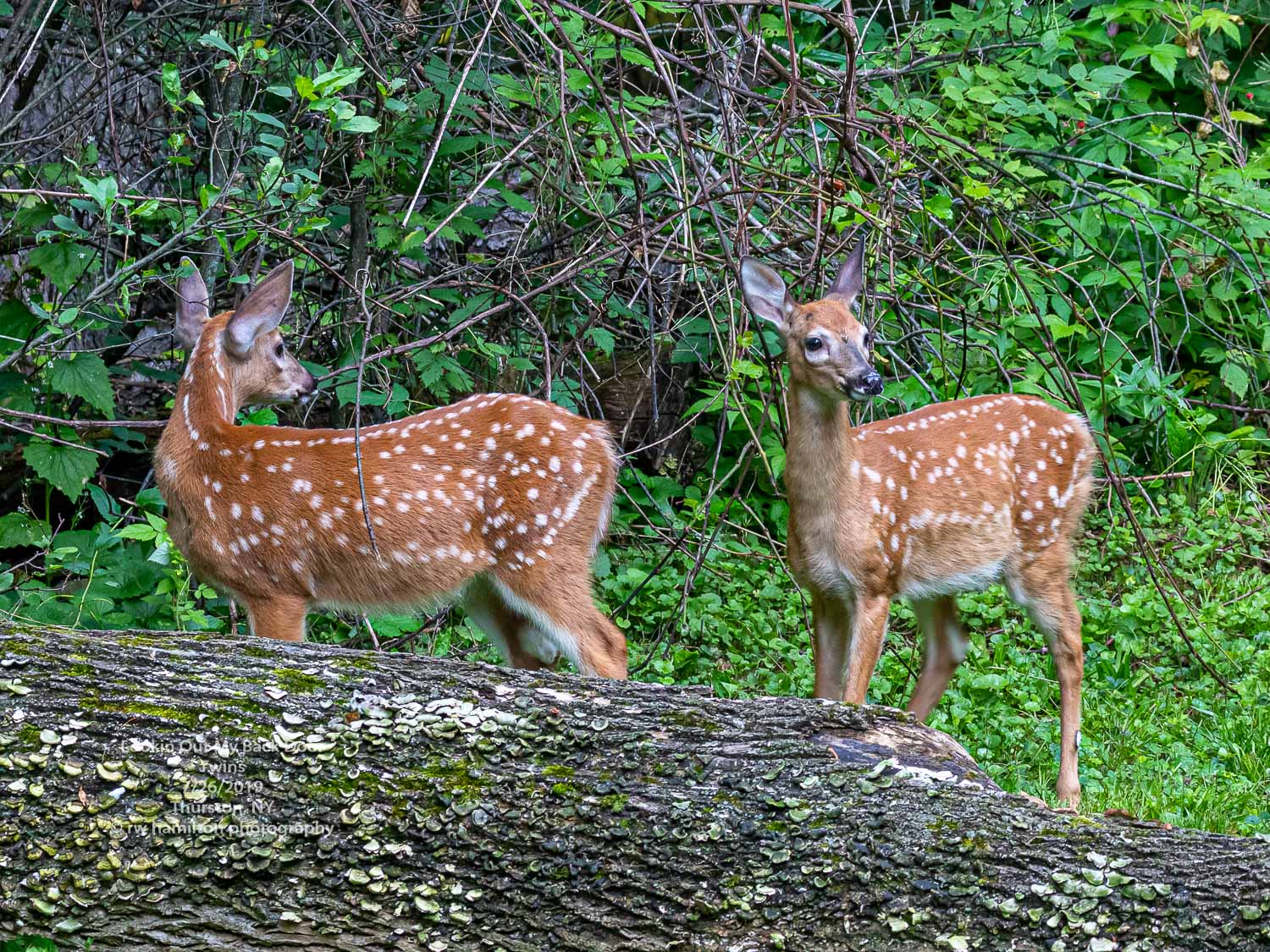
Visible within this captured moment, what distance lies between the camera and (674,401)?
8070 millimetres

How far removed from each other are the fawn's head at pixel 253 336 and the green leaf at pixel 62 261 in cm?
39

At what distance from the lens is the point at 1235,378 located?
7.86 meters

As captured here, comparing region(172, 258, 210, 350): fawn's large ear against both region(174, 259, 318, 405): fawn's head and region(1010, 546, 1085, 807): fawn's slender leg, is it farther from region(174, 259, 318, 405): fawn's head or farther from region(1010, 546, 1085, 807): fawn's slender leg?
region(1010, 546, 1085, 807): fawn's slender leg

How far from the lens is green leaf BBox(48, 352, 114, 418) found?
584cm

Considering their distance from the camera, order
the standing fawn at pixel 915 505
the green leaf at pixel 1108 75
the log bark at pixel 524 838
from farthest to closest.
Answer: the green leaf at pixel 1108 75, the standing fawn at pixel 915 505, the log bark at pixel 524 838

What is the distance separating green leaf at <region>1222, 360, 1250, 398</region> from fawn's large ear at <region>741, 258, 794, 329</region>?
11.2 ft

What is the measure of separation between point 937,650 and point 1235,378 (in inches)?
117

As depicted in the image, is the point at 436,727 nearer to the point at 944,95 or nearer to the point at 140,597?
the point at 140,597

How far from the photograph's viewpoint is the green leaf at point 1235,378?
782 cm

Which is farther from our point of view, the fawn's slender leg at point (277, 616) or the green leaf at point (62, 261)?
the green leaf at point (62, 261)

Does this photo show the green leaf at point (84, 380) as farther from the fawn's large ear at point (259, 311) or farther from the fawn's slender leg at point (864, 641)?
the fawn's slender leg at point (864, 641)

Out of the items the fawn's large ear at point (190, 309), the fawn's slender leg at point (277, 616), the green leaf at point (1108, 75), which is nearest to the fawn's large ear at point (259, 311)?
the fawn's large ear at point (190, 309)

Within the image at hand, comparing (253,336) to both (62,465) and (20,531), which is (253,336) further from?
(20,531)

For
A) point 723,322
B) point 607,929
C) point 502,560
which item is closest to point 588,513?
point 502,560
